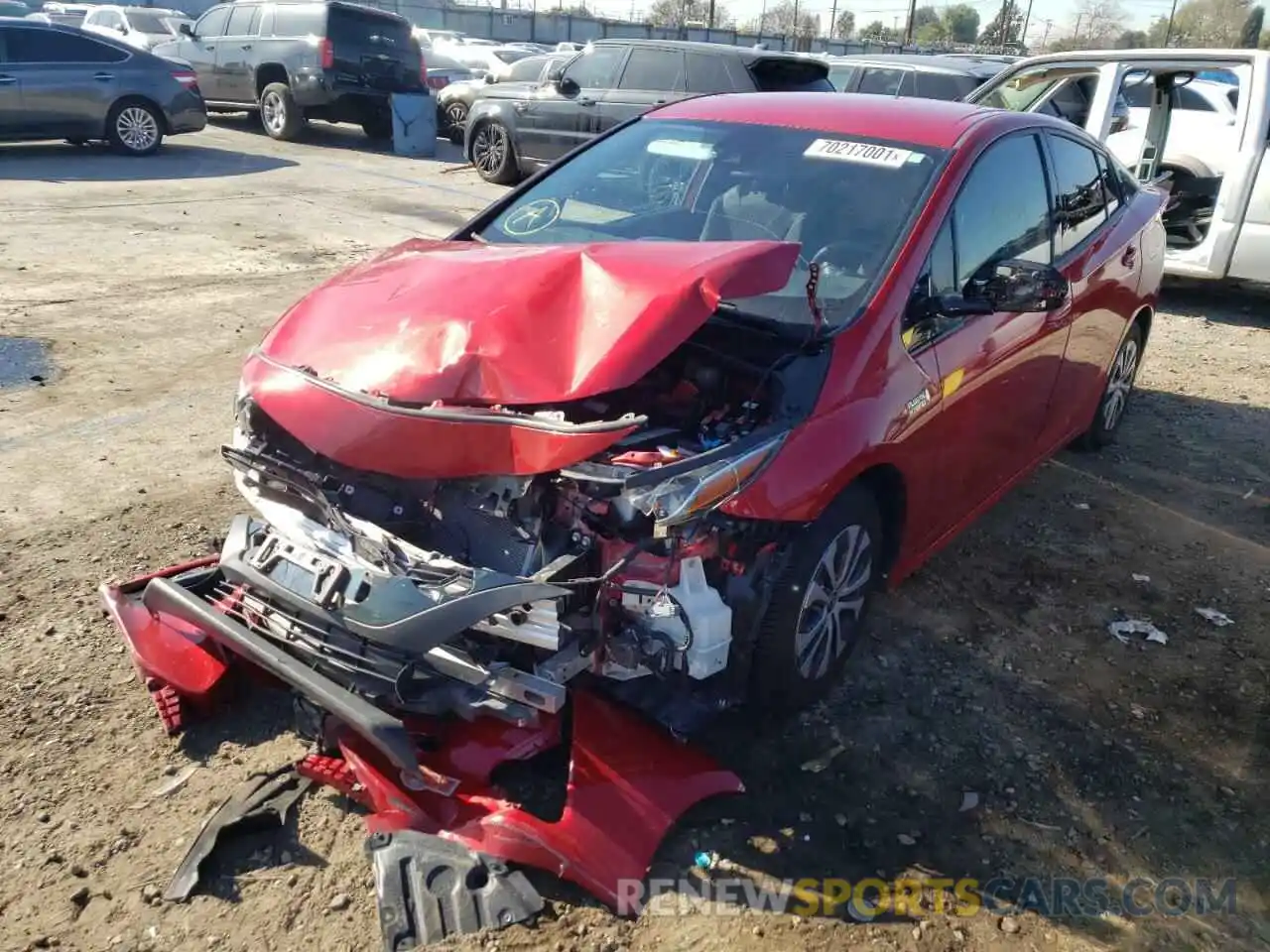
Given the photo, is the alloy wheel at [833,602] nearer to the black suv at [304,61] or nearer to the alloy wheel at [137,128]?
the alloy wheel at [137,128]

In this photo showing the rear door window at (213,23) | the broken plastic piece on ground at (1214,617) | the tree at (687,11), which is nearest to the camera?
the broken plastic piece on ground at (1214,617)

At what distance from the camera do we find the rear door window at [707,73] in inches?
430

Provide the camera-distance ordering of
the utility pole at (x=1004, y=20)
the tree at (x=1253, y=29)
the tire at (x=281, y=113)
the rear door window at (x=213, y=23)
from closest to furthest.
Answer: the tire at (x=281, y=113) < the rear door window at (x=213, y=23) < the tree at (x=1253, y=29) < the utility pole at (x=1004, y=20)

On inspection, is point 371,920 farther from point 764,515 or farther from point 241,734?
point 764,515

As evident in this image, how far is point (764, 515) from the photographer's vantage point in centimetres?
269

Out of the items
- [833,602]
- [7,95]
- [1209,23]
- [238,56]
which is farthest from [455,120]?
[1209,23]

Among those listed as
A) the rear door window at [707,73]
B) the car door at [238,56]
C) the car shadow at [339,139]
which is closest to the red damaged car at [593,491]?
the rear door window at [707,73]

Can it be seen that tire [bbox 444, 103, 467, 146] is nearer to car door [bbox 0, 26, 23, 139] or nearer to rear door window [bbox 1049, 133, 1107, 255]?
car door [bbox 0, 26, 23, 139]

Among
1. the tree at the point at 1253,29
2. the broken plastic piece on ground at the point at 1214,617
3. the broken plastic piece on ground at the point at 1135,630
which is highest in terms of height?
the tree at the point at 1253,29

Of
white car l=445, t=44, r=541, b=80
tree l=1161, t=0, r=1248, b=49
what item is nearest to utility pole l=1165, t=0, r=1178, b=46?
tree l=1161, t=0, r=1248, b=49

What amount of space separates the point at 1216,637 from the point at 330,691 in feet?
11.0

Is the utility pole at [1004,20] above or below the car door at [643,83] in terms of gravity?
above

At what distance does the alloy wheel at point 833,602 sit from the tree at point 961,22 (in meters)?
72.8

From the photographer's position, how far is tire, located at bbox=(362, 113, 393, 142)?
1578 cm
